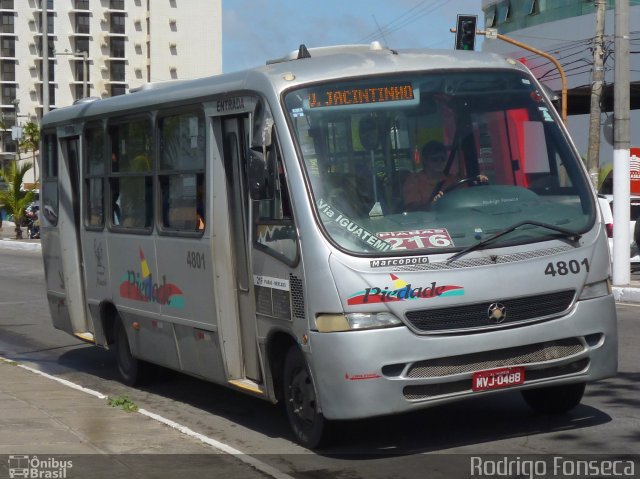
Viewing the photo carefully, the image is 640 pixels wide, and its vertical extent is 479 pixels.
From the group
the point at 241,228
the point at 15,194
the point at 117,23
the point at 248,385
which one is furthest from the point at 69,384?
the point at 117,23

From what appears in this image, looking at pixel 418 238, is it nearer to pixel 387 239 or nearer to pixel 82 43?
pixel 387 239

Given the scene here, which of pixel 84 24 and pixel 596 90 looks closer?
pixel 596 90

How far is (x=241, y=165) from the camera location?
8.47 m

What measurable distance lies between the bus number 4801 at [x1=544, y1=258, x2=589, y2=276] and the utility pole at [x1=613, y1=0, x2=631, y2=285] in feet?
38.2

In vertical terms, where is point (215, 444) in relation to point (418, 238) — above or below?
below

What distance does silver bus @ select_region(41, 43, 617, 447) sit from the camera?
7.07m

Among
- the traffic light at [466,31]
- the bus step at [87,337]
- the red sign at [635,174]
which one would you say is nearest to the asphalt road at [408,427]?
the bus step at [87,337]

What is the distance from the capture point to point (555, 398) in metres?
8.27

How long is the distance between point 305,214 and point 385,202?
543 millimetres

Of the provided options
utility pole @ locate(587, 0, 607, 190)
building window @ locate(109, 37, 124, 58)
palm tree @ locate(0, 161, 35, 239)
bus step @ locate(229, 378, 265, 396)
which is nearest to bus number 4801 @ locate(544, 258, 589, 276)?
bus step @ locate(229, 378, 265, 396)

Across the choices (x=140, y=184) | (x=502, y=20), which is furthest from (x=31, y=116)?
(x=140, y=184)

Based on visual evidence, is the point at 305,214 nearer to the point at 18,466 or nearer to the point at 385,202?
the point at 385,202

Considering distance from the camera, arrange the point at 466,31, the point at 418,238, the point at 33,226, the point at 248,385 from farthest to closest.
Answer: the point at 33,226, the point at 466,31, the point at 248,385, the point at 418,238

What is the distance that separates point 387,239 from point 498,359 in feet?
3.47
